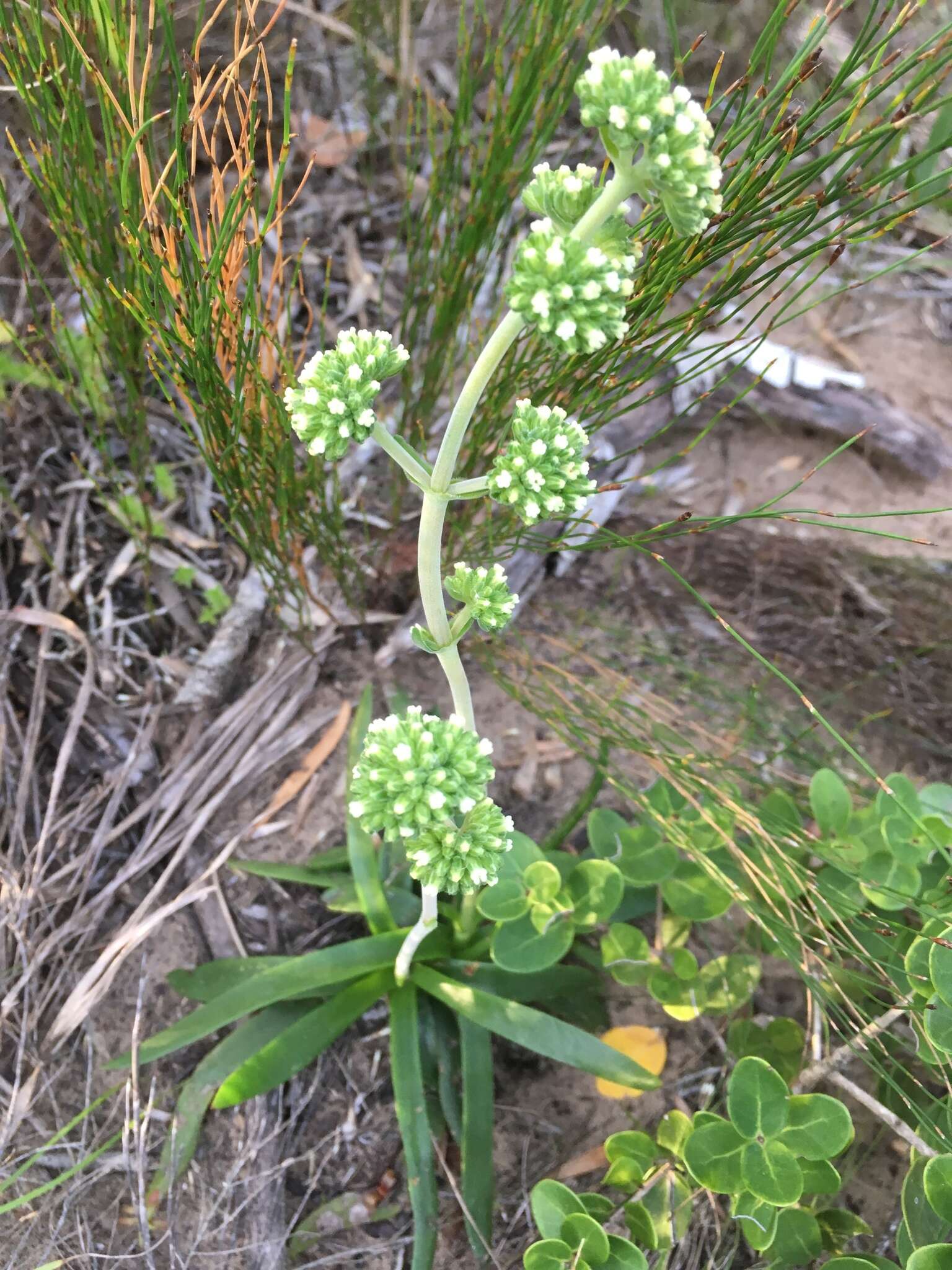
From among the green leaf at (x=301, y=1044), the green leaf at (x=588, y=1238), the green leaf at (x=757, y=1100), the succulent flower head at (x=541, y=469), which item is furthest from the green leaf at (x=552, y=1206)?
the succulent flower head at (x=541, y=469)

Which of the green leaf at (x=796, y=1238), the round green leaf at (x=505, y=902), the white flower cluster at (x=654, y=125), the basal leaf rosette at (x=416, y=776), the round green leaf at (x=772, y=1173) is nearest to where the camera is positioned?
the white flower cluster at (x=654, y=125)

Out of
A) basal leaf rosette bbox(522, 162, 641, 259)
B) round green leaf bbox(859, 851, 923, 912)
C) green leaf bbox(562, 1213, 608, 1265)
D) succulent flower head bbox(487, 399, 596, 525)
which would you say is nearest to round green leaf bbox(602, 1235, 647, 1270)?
green leaf bbox(562, 1213, 608, 1265)

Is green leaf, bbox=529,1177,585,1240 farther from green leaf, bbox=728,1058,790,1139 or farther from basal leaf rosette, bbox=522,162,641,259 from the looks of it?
basal leaf rosette, bbox=522,162,641,259

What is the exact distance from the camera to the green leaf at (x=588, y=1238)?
1.62 metres

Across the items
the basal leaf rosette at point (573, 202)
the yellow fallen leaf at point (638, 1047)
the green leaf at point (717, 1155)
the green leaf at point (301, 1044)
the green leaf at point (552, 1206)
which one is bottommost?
the green leaf at point (301, 1044)

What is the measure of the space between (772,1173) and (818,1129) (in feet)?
0.41

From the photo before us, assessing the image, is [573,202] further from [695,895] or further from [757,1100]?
[757,1100]

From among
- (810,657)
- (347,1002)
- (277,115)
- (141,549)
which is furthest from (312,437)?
(277,115)

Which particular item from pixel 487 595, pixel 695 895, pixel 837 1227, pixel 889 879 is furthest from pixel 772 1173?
pixel 487 595

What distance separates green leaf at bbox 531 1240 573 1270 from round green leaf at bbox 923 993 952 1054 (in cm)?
80

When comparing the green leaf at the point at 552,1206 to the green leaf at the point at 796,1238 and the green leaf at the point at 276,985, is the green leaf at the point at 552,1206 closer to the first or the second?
the green leaf at the point at 796,1238

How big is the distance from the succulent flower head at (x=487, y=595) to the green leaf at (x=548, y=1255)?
119 centimetres

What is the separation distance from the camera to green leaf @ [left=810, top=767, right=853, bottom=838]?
2.10 m

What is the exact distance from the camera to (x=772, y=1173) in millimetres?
1658
